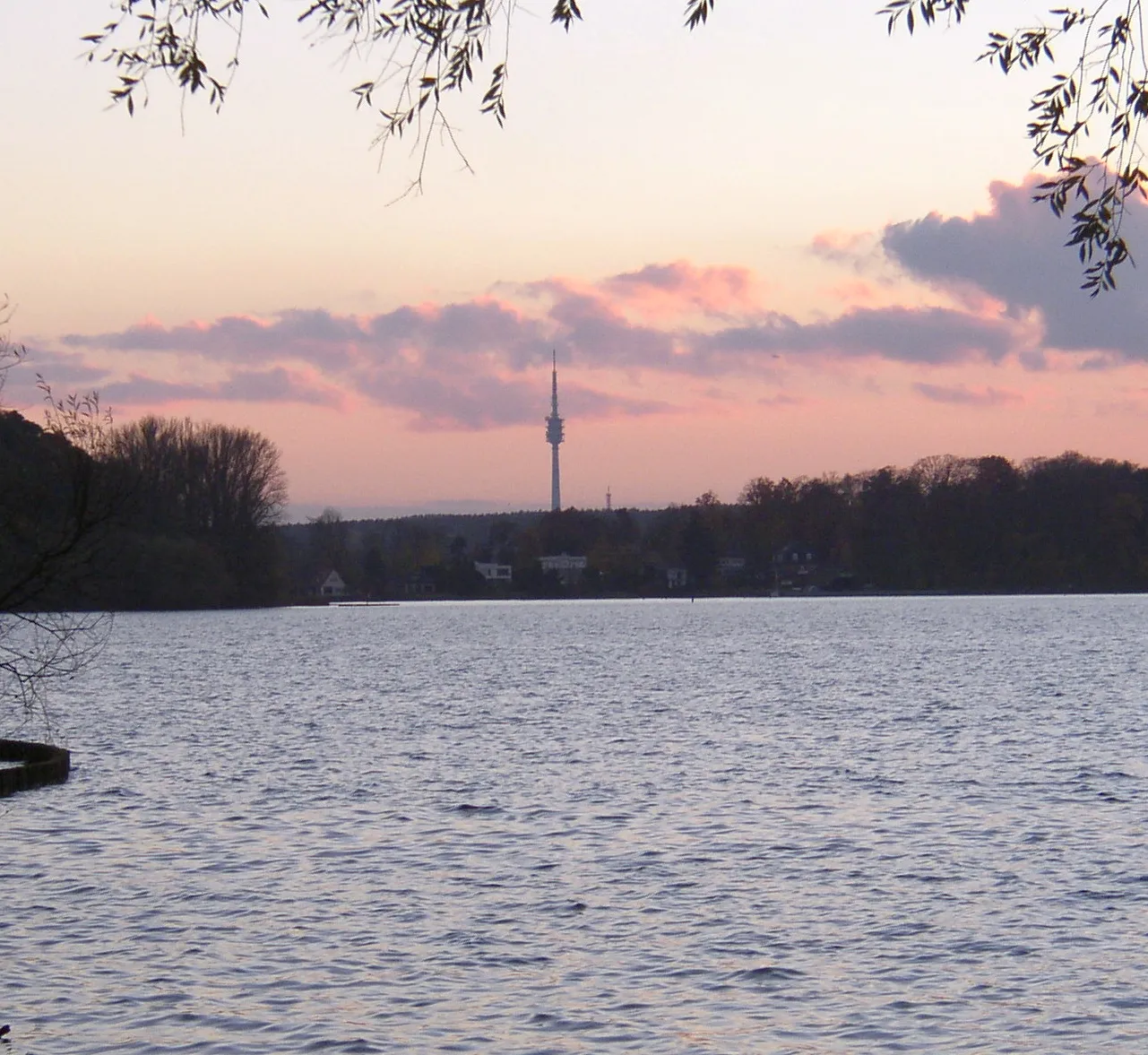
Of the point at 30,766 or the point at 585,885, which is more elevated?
the point at 30,766

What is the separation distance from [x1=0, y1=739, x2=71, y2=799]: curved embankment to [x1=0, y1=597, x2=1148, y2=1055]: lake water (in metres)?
0.66

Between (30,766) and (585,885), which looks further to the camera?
(30,766)

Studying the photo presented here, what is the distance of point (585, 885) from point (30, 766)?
14205mm

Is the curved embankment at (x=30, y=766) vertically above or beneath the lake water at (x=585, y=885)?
above

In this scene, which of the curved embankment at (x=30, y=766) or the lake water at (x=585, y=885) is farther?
the curved embankment at (x=30, y=766)

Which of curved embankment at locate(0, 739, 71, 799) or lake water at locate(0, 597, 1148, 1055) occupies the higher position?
curved embankment at locate(0, 739, 71, 799)

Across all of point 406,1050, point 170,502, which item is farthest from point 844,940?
point 170,502

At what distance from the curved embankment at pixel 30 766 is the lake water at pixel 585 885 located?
66 centimetres

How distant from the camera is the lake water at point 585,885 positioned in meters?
14.5

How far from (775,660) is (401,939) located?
73.4m

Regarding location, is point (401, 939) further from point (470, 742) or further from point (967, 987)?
point (470, 742)

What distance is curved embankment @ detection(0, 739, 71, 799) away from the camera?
29.7m

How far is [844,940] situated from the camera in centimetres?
1745

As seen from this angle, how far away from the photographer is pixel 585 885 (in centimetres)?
2059
